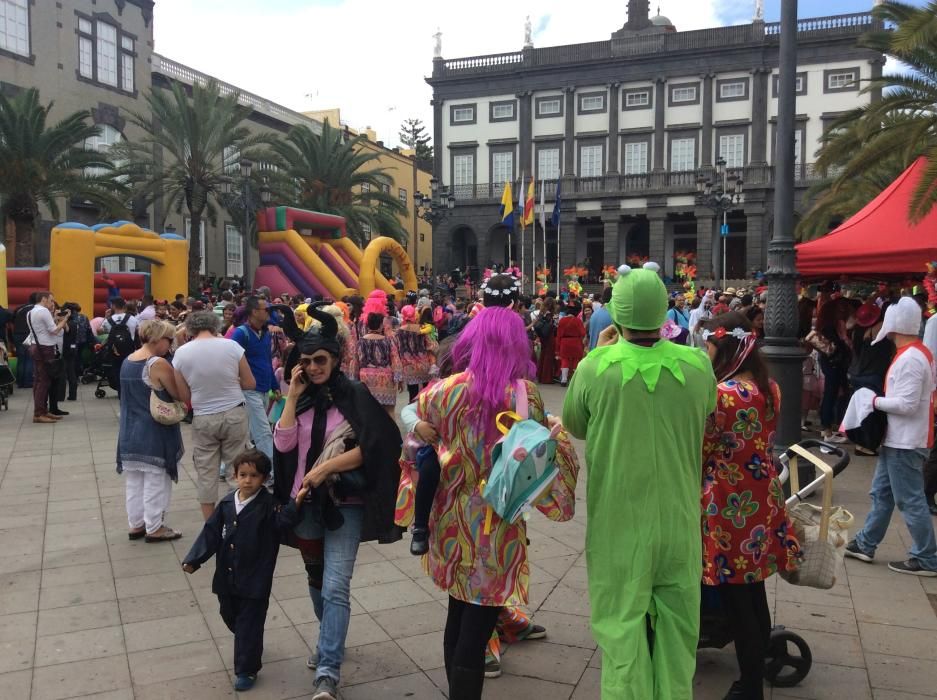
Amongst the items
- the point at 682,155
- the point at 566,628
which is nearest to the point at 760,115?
the point at 682,155

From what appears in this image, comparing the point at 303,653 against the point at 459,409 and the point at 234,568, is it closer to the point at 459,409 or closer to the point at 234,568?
the point at 234,568

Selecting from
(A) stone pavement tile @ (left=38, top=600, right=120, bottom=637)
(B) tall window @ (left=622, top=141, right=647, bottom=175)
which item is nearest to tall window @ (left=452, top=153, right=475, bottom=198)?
(B) tall window @ (left=622, top=141, right=647, bottom=175)

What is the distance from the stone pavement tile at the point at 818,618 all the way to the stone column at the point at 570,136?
40.2 meters

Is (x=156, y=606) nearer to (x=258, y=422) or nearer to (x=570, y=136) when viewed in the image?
(x=258, y=422)

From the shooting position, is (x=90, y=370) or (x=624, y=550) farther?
(x=90, y=370)

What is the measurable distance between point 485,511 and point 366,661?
1341mm

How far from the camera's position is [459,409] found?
2.91 meters

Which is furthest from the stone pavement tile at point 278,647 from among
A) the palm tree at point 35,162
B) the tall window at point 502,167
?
the tall window at point 502,167

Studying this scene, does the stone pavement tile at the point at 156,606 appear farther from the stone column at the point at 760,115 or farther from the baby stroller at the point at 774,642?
the stone column at the point at 760,115

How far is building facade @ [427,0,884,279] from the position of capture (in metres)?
38.8

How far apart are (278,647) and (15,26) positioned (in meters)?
28.2

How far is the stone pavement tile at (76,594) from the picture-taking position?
4570mm

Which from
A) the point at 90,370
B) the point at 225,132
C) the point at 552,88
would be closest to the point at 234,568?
the point at 90,370

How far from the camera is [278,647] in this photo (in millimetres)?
3949
